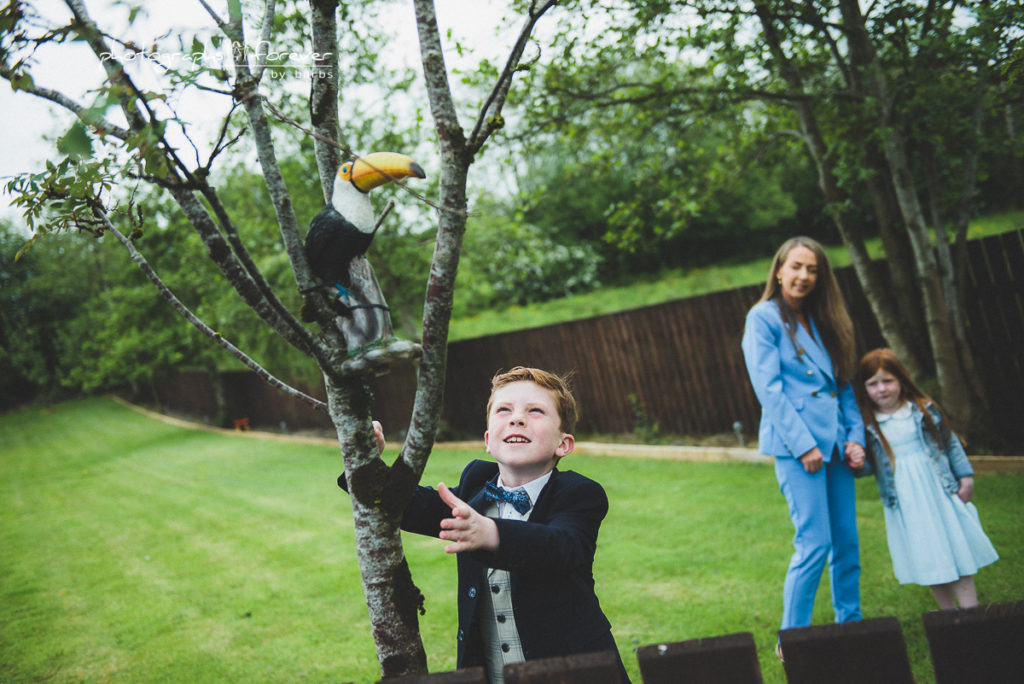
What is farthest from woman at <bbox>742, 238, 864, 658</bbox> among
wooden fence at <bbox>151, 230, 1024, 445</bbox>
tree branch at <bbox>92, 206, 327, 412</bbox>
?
wooden fence at <bbox>151, 230, 1024, 445</bbox>

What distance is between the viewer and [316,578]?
5434 millimetres

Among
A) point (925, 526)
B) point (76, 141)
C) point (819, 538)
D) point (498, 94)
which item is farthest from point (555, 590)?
point (925, 526)

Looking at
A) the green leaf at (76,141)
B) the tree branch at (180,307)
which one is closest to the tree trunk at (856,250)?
the tree branch at (180,307)

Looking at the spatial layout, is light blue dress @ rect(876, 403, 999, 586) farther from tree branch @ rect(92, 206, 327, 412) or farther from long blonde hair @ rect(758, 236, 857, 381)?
tree branch @ rect(92, 206, 327, 412)

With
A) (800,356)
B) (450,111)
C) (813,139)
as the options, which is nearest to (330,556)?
(800,356)

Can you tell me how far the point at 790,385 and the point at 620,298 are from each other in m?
12.7

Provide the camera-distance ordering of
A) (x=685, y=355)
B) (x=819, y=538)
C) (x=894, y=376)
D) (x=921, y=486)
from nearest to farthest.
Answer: (x=819, y=538) < (x=921, y=486) < (x=894, y=376) < (x=685, y=355)

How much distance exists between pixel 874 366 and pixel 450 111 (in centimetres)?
300

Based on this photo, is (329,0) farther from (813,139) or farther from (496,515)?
(813,139)

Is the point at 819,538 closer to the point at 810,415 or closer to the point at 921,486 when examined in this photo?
the point at 810,415

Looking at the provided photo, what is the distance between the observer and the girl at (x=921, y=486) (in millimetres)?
3225

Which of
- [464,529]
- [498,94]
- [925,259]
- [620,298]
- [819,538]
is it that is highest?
[498,94]

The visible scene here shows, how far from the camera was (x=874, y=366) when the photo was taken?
3.61 meters

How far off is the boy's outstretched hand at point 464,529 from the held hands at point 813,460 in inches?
86.1
